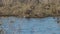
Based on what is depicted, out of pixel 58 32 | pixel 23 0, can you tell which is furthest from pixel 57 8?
pixel 23 0

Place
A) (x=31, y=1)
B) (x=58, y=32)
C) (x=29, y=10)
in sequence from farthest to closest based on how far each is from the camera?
(x=31, y=1), (x=29, y=10), (x=58, y=32)

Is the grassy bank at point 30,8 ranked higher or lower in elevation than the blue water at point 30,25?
higher

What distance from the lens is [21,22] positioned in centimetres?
454

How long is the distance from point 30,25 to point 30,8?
45 cm

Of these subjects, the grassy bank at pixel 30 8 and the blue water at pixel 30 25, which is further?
the grassy bank at pixel 30 8

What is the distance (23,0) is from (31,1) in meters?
0.24

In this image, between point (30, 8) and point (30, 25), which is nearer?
point (30, 25)

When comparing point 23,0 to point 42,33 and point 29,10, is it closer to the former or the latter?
point 29,10

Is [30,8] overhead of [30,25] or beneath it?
overhead

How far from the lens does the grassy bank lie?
15.2 feet

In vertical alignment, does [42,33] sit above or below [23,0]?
below

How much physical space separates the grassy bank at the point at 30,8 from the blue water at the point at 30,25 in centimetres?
11

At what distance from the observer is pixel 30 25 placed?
4.52 m

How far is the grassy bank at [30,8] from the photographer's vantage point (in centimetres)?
463
